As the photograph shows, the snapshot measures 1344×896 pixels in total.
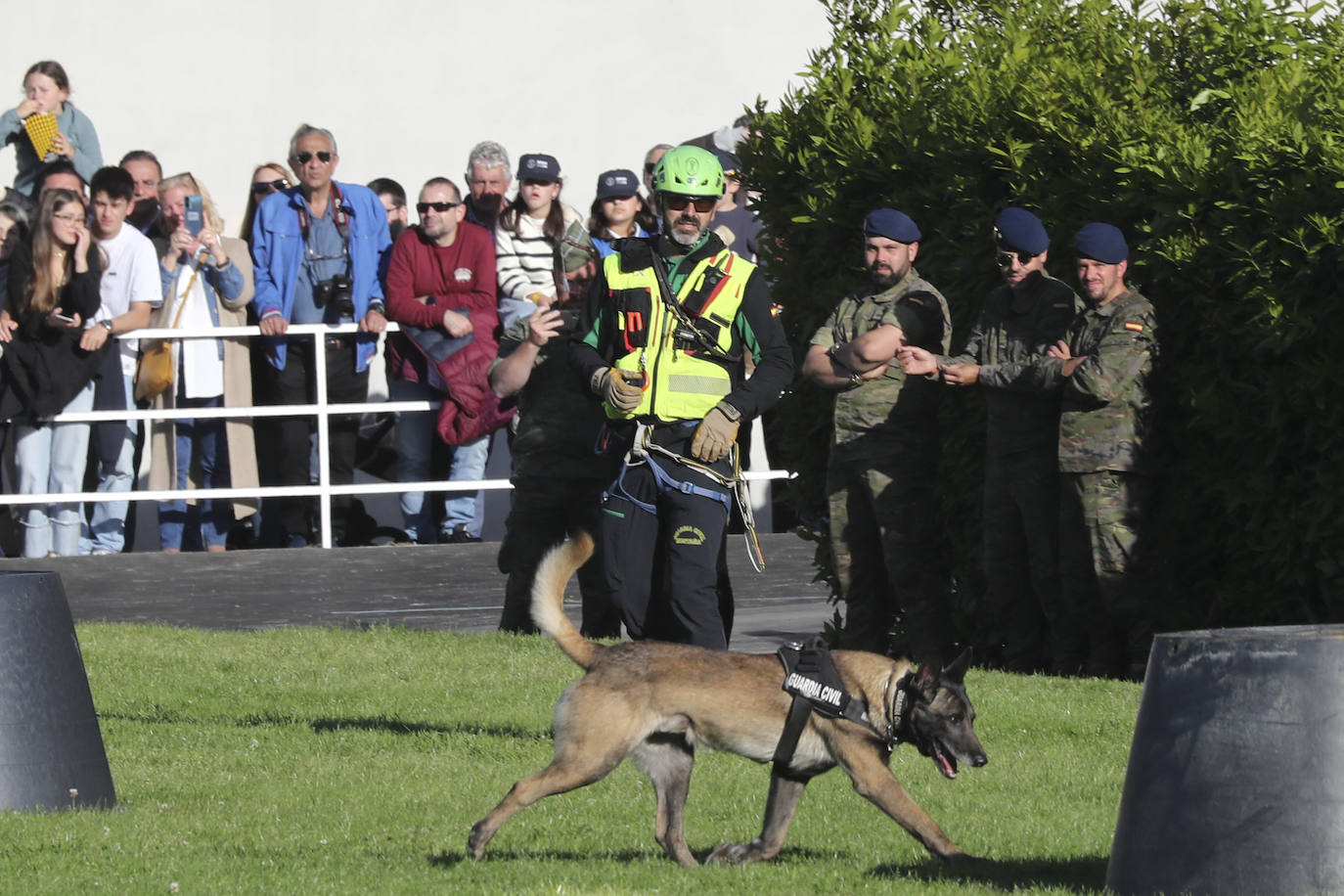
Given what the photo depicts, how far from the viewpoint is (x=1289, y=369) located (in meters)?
9.88

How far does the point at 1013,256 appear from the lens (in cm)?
1049

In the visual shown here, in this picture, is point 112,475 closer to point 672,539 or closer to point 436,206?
point 436,206

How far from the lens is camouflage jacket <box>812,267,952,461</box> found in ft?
35.6

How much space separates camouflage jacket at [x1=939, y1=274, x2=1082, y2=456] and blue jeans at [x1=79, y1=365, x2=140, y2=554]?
280 inches

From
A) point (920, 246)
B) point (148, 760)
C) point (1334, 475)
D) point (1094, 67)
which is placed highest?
point (1094, 67)

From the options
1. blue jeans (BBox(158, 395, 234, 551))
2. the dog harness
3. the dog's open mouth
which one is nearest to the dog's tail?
the dog harness

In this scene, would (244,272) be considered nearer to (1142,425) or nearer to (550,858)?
(1142,425)

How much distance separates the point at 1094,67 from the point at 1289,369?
7.91 feet

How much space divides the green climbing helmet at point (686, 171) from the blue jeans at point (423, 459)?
7.19 meters

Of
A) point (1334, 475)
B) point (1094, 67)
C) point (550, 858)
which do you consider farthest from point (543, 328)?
point (550, 858)

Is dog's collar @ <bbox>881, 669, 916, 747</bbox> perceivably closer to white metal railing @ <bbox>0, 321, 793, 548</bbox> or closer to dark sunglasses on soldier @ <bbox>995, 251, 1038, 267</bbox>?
dark sunglasses on soldier @ <bbox>995, 251, 1038, 267</bbox>

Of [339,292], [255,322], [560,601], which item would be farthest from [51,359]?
[560,601]

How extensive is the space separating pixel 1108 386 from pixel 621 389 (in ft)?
8.99

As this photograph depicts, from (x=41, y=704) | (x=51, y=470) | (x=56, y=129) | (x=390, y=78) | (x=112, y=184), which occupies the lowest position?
(x=41, y=704)
